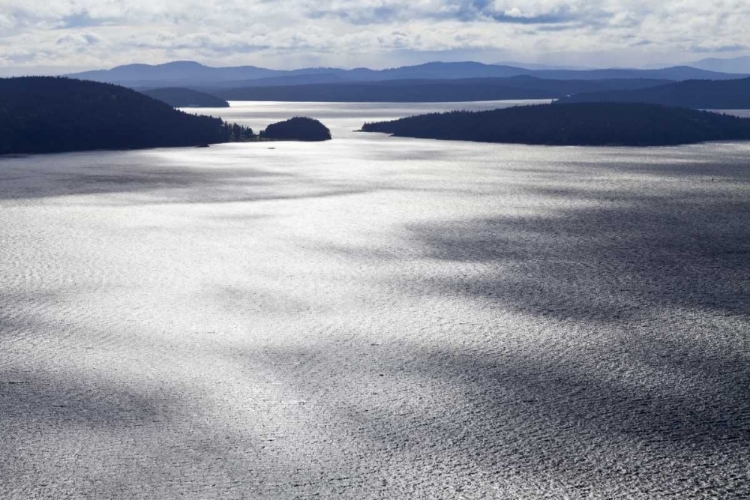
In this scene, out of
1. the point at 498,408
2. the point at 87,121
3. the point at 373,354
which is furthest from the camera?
the point at 87,121

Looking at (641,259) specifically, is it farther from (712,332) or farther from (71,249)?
(71,249)

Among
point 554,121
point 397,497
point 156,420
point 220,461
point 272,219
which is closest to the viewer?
point 397,497

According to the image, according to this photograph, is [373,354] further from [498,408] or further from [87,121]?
[87,121]

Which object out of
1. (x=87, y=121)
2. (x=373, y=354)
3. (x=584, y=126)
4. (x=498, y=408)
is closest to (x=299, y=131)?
(x=87, y=121)

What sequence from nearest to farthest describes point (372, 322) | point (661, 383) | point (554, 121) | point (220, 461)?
point (220, 461) → point (661, 383) → point (372, 322) → point (554, 121)

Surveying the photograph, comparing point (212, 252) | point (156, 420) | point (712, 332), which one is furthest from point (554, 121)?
point (156, 420)

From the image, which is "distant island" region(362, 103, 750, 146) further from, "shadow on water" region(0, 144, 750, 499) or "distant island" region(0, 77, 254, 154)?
"shadow on water" region(0, 144, 750, 499)

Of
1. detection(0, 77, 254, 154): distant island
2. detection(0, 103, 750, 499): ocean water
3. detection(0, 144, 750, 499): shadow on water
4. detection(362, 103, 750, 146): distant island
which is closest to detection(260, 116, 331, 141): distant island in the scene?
detection(0, 77, 254, 154): distant island
